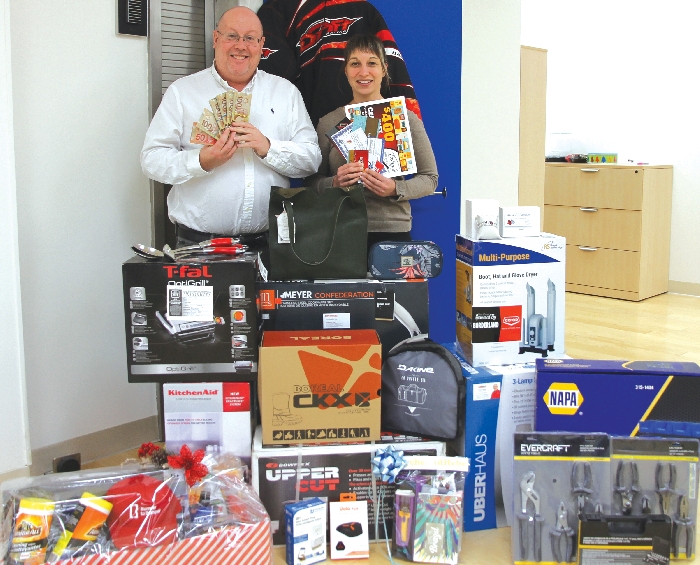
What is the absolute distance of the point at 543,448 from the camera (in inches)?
83.4

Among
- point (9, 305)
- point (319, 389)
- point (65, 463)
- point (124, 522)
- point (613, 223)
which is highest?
point (613, 223)

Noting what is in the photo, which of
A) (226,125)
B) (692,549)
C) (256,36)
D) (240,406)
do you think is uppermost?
(256,36)

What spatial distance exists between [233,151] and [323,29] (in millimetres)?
918

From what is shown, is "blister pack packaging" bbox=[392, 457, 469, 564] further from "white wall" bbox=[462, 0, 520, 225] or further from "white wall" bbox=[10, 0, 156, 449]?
"white wall" bbox=[462, 0, 520, 225]

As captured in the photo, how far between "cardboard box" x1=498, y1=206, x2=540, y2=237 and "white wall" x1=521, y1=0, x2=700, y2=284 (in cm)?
410

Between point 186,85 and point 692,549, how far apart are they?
2278 mm

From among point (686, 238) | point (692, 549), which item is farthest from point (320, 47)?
point (686, 238)

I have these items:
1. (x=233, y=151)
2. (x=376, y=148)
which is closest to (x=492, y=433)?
(x=376, y=148)

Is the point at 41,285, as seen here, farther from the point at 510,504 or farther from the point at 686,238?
the point at 686,238

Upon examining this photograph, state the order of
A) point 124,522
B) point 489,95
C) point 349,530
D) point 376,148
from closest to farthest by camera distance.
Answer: point 124,522
point 349,530
point 376,148
point 489,95

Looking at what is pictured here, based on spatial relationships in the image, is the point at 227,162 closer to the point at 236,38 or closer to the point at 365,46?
the point at 236,38

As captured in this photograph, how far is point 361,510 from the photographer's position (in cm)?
220

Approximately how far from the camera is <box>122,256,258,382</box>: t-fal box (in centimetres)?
224

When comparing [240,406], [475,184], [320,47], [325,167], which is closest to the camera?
[240,406]
